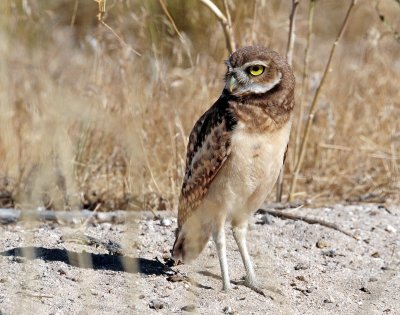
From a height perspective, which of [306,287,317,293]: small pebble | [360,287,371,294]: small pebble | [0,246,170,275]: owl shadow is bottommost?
[360,287,371,294]: small pebble

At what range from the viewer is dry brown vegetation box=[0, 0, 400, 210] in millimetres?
6102

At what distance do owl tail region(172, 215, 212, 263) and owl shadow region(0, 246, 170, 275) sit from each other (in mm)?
144

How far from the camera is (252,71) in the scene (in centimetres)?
463

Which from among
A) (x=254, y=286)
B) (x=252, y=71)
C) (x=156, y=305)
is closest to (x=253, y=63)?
(x=252, y=71)

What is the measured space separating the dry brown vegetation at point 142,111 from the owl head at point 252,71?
0.88 meters

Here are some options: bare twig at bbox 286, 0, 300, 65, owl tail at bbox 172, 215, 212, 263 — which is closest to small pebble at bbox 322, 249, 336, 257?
owl tail at bbox 172, 215, 212, 263

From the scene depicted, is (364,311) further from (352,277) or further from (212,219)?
(212,219)

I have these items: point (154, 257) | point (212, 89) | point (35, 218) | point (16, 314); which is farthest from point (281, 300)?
point (212, 89)

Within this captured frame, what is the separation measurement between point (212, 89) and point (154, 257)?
2241 mm

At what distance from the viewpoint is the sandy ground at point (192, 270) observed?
14.7 feet

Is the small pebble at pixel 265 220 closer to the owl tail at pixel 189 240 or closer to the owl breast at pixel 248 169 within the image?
the owl tail at pixel 189 240

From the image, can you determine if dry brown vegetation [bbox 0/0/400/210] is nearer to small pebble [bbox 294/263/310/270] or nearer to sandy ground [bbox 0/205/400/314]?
sandy ground [bbox 0/205/400/314]

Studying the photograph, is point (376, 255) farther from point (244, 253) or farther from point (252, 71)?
point (252, 71)

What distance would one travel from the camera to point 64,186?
6.06 metres
